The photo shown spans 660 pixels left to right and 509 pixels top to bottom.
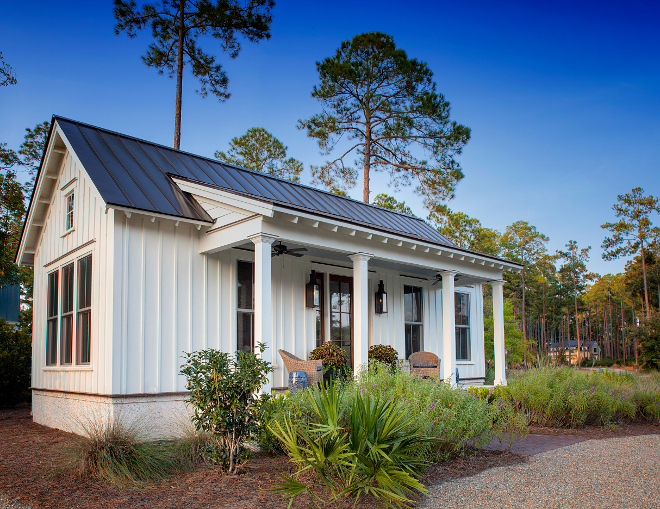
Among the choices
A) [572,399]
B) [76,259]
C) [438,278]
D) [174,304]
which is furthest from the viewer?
[438,278]

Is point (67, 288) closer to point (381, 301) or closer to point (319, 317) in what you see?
point (319, 317)

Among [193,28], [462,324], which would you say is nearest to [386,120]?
[193,28]

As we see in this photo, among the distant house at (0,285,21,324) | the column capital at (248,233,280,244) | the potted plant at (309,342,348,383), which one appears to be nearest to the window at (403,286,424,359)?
the potted plant at (309,342,348,383)

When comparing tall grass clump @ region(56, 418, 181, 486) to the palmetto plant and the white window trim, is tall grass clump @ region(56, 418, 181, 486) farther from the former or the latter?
the white window trim

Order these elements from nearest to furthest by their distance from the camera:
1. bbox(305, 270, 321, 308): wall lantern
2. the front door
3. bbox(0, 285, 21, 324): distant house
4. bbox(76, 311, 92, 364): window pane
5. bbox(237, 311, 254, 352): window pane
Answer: bbox(76, 311, 92, 364): window pane, bbox(237, 311, 254, 352): window pane, bbox(305, 270, 321, 308): wall lantern, the front door, bbox(0, 285, 21, 324): distant house

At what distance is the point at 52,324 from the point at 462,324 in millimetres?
9545

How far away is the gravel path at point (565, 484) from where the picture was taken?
4.12 m

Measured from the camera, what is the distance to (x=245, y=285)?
8.48 meters

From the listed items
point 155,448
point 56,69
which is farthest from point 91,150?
point 56,69

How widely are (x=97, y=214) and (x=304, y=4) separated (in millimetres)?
12305

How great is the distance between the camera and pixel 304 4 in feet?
54.8

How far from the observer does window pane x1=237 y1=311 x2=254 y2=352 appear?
8250 millimetres

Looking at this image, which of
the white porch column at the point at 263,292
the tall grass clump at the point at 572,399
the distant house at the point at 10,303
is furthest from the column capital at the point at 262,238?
the distant house at the point at 10,303

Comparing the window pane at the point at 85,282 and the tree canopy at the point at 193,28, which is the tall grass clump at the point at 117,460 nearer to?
the window pane at the point at 85,282
